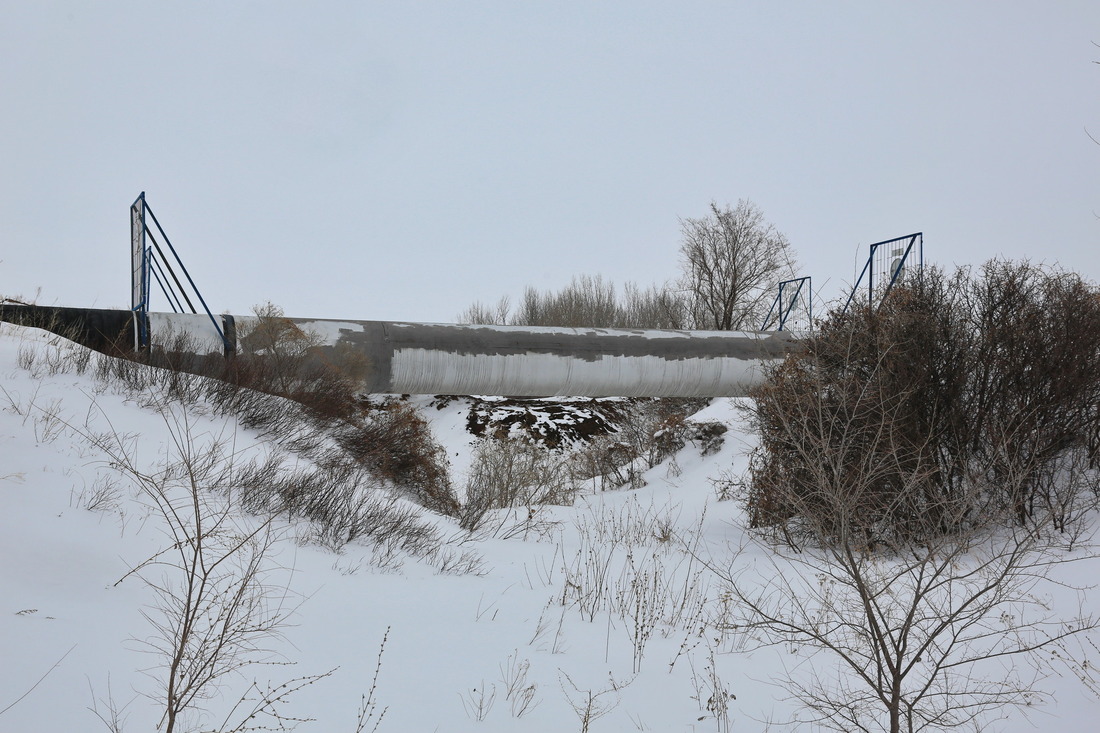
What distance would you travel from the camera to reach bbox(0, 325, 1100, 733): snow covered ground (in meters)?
3.22

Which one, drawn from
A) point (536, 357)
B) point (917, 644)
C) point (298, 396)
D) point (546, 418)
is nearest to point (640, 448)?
point (536, 357)

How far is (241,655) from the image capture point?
3.84 metres

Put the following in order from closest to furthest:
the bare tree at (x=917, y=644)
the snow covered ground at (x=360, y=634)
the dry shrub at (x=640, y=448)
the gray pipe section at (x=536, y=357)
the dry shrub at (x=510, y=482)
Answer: the snow covered ground at (x=360, y=634) < the bare tree at (x=917, y=644) < the dry shrub at (x=510, y=482) < the gray pipe section at (x=536, y=357) < the dry shrub at (x=640, y=448)

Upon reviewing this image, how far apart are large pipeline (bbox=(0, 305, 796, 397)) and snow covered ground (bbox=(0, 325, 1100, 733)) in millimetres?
6565

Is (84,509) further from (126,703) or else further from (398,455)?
(398,455)

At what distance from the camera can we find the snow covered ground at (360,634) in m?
3.22

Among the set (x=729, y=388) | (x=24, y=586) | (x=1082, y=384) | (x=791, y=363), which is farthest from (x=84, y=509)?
(x=729, y=388)

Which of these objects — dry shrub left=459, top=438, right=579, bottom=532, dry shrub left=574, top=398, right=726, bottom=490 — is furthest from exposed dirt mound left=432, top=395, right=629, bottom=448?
dry shrub left=459, top=438, right=579, bottom=532

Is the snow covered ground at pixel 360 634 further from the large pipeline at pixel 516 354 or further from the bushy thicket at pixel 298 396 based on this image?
the large pipeline at pixel 516 354

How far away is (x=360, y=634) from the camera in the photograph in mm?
4359

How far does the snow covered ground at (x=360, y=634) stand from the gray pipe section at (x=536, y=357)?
7.45 m

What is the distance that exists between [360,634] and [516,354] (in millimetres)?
11637

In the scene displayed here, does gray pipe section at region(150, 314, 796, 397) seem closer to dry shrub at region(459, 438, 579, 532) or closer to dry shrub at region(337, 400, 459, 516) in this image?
dry shrub at region(459, 438, 579, 532)

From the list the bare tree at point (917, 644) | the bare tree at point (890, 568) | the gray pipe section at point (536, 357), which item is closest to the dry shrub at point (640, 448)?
the gray pipe section at point (536, 357)
